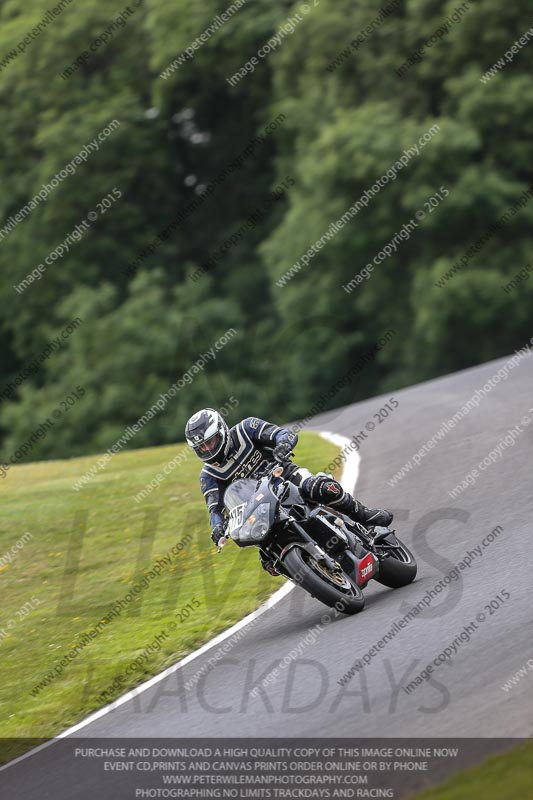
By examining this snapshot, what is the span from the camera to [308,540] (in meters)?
9.10

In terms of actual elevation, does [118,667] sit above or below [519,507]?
above

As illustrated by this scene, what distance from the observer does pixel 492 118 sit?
33.1 metres

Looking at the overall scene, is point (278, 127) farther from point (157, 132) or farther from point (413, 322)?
point (413, 322)

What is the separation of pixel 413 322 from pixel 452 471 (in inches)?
919

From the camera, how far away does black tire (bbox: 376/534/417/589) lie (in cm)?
972

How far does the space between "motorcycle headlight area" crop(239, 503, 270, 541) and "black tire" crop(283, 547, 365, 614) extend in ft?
0.86

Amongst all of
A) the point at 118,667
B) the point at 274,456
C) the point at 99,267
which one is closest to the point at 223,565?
the point at 118,667

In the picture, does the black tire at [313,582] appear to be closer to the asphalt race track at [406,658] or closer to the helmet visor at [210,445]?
the asphalt race track at [406,658]
